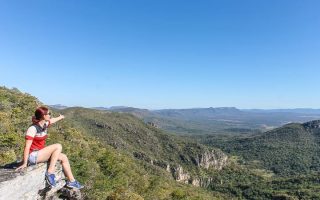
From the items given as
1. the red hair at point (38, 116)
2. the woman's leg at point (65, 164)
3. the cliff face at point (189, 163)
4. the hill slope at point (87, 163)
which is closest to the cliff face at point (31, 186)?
the woman's leg at point (65, 164)

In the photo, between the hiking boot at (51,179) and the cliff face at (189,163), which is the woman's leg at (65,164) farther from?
the cliff face at (189,163)

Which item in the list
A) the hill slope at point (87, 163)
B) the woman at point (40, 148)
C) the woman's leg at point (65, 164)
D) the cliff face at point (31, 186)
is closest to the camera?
the cliff face at point (31, 186)

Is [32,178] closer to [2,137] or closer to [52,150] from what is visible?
[52,150]

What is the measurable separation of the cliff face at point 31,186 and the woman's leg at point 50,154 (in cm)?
35

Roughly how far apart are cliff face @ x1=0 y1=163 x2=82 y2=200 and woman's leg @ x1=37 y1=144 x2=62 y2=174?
0.35 m

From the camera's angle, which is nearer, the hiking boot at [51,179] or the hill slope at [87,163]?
the hiking boot at [51,179]

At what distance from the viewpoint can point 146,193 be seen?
164ft

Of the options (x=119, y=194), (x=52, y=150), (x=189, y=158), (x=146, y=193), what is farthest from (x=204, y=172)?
(x=52, y=150)

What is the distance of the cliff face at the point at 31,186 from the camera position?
1228cm

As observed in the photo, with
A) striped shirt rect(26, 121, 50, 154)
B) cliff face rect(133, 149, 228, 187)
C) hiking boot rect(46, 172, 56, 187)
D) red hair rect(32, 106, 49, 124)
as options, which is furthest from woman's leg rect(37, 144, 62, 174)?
cliff face rect(133, 149, 228, 187)

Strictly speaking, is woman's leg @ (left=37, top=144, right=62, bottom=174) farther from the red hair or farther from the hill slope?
the hill slope

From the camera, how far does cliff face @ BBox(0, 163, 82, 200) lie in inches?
484

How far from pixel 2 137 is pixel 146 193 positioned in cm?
2410

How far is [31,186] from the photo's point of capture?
43.8ft
